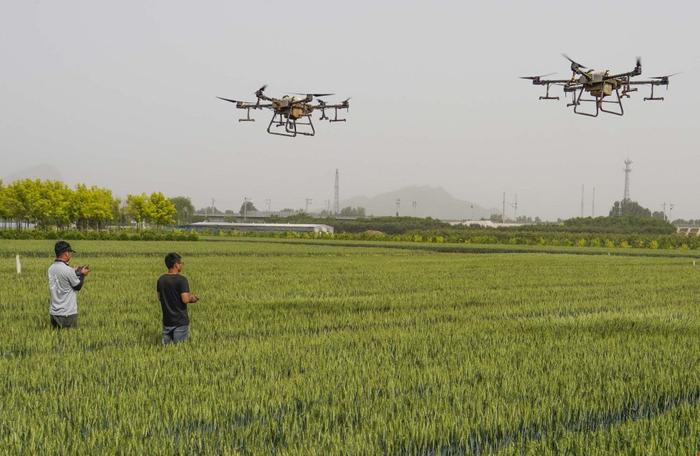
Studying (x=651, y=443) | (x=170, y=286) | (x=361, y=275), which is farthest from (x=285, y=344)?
(x=361, y=275)

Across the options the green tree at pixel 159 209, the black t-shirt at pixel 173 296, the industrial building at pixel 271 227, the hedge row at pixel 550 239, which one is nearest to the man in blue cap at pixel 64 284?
the black t-shirt at pixel 173 296

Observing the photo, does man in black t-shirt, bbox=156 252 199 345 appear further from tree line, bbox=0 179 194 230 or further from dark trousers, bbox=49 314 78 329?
tree line, bbox=0 179 194 230

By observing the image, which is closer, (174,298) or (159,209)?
(174,298)

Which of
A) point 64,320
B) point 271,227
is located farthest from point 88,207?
point 64,320

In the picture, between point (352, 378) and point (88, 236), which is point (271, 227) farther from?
point (352, 378)

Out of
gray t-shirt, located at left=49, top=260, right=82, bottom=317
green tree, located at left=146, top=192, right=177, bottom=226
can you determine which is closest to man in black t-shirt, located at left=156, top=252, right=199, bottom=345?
gray t-shirt, located at left=49, top=260, right=82, bottom=317

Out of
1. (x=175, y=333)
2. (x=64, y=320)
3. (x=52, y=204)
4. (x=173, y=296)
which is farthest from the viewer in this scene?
(x=52, y=204)

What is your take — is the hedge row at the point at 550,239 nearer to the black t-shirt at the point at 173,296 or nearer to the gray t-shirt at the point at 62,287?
the black t-shirt at the point at 173,296
